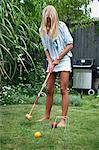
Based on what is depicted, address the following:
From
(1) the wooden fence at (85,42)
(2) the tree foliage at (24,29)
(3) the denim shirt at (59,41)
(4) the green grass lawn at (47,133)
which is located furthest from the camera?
(1) the wooden fence at (85,42)

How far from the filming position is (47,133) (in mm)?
4102

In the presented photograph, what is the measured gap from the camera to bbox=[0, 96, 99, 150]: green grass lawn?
359 centimetres

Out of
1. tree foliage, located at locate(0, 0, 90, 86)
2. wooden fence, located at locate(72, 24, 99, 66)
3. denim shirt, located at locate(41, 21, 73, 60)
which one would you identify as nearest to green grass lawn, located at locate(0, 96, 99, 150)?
tree foliage, located at locate(0, 0, 90, 86)

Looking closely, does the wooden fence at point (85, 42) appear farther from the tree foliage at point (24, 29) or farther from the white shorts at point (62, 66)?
the white shorts at point (62, 66)

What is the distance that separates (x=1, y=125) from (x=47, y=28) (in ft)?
4.01

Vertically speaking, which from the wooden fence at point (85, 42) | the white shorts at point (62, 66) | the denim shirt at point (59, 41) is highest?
the denim shirt at point (59, 41)

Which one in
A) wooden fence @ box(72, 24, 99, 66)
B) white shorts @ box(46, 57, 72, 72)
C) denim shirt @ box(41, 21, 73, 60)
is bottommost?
wooden fence @ box(72, 24, 99, 66)

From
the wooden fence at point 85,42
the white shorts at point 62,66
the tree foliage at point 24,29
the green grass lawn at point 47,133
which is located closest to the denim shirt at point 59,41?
the white shorts at point 62,66

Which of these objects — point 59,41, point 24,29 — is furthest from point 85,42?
point 59,41

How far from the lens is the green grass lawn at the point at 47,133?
359 centimetres

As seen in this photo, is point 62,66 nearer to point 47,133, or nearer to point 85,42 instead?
point 47,133

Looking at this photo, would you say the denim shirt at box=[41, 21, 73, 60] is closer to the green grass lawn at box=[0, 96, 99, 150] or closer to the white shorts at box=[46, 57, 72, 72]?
the white shorts at box=[46, 57, 72, 72]

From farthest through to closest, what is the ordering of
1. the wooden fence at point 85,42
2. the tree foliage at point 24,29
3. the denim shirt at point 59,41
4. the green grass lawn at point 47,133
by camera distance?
the wooden fence at point 85,42 < the denim shirt at point 59,41 < the tree foliage at point 24,29 < the green grass lawn at point 47,133

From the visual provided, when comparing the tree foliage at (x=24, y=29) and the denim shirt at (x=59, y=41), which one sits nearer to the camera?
the tree foliage at (x=24, y=29)
